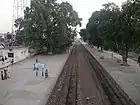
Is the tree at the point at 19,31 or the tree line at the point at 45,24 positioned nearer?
the tree line at the point at 45,24

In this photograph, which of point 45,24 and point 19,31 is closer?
point 45,24

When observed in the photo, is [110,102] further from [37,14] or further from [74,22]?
[74,22]

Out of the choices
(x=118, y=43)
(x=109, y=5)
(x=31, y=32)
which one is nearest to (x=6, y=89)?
(x=118, y=43)

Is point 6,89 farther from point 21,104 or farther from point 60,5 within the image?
point 60,5

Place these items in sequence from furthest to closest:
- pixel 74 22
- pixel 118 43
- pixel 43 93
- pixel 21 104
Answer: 1. pixel 74 22
2. pixel 118 43
3. pixel 43 93
4. pixel 21 104

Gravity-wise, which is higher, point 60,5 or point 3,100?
point 60,5

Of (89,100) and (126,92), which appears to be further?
(126,92)

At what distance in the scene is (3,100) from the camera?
55.9ft

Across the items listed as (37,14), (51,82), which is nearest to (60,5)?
(37,14)

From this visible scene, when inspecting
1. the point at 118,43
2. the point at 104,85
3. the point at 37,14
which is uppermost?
the point at 37,14

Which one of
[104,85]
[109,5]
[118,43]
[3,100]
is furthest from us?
[109,5]

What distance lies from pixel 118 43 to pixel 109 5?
6089 millimetres

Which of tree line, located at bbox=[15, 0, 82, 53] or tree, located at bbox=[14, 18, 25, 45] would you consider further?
tree, located at bbox=[14, 18, 25, 45]

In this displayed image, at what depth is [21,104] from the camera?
15844 mm
